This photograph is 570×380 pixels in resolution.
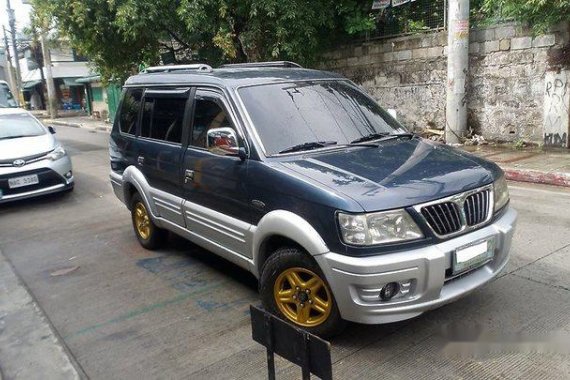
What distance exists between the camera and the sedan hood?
8.01m

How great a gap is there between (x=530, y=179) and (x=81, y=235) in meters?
6.92

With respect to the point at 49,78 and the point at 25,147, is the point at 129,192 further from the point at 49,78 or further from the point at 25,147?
the point at 49,78

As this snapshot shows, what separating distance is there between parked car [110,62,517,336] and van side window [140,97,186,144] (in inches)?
0.8

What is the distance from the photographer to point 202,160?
165 inches

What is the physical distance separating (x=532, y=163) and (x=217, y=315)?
23.7 ft

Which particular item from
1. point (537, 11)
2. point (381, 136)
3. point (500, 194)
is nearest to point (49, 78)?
point (537, 11)

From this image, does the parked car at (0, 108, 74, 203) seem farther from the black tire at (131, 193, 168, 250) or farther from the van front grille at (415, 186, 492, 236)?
the van front grille at (415, 186, 492, 236)

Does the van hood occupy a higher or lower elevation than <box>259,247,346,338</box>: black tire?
higher

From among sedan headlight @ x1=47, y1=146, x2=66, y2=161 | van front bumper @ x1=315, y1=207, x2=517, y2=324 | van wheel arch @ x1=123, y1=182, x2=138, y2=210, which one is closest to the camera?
van front bumper @ x1=315, y1=207, x2=517, y2=324

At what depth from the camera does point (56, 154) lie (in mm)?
8578

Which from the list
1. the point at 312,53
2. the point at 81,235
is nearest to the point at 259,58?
the point at 312,53

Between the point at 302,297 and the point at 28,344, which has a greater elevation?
the point at 302,297

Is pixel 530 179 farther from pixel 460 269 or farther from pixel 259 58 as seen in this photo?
pixel 259 58

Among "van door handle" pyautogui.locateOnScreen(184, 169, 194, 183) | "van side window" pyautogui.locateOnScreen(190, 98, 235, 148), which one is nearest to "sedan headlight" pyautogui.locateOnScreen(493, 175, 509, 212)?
"van side window" pyautogui.locateOnScreen(190, 98, 235, 148)
